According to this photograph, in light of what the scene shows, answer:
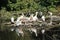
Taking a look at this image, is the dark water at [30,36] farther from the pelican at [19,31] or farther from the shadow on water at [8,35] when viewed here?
the pelican at [19,31]

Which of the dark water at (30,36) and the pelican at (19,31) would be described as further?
the pelican at (19,31)

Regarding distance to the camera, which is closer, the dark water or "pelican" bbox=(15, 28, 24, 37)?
→ the dark water

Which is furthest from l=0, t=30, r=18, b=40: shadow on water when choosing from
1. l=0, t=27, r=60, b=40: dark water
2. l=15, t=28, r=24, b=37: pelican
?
l=15, t=28, r=24, b=37: pelican

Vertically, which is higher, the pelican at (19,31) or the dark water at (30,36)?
the dark water at (30,36)

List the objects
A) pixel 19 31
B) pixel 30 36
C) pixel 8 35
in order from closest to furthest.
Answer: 1. pixel 30 36
2. pixel 8 35
3. pixel 19 31

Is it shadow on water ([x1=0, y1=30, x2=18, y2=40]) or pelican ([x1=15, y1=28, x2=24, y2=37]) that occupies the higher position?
shadow on water ([x1=0, y1=30, x2=18, y2=40])

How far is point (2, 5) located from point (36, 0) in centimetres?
330

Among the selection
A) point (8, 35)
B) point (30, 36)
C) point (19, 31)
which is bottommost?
point (19, 31)

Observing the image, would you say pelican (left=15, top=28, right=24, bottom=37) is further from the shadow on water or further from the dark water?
the shadow on water

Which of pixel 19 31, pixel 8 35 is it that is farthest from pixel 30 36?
pixel 19 31

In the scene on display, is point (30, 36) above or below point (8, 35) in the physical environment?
above

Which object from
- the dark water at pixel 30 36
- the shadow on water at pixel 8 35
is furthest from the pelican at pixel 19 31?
the shadow on water at pixel 8 35

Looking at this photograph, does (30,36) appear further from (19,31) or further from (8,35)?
(19,31)

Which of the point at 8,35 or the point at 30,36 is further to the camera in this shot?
the point at 8,35
